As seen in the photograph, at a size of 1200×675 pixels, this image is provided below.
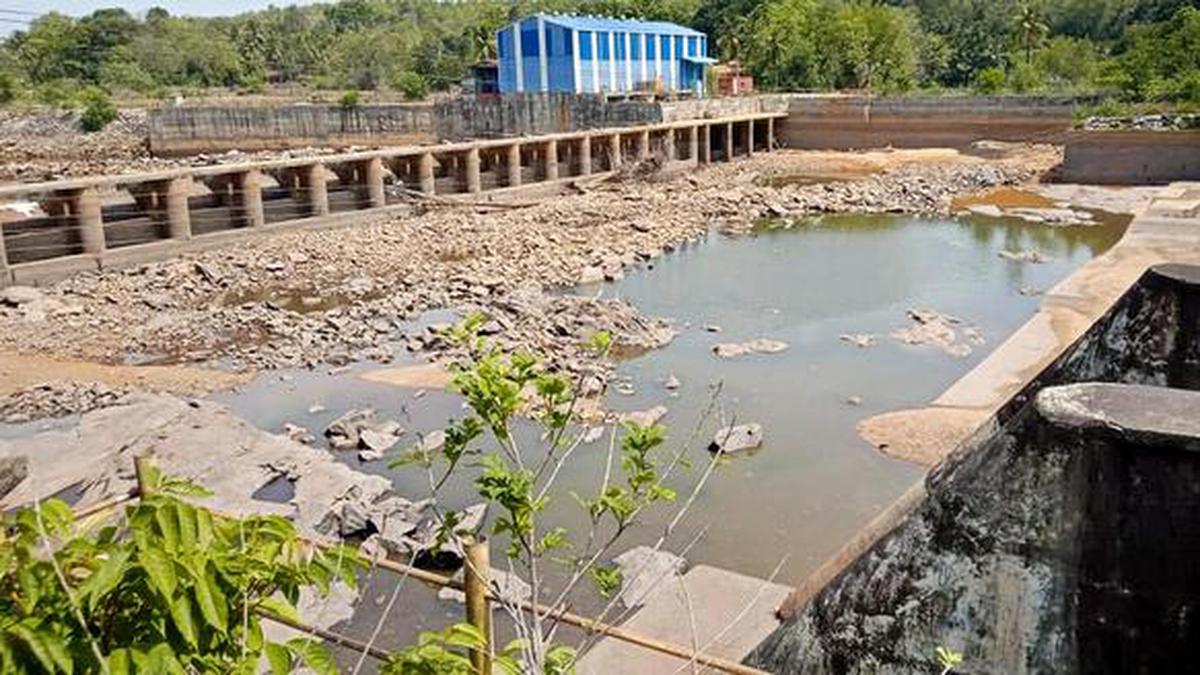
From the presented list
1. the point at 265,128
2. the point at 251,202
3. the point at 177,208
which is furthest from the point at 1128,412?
the point at 265,128

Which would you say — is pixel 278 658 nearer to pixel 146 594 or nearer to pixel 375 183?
pixel 146 594

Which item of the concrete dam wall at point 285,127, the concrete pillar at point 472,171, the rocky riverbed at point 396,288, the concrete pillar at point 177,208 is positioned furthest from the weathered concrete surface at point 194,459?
the concrete dam wall at point 285,127

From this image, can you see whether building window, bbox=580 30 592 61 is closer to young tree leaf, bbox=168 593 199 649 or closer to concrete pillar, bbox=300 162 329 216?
concrete pillar, bbox=300 162 329 216

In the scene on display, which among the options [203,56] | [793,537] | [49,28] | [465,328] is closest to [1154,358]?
[465,328]

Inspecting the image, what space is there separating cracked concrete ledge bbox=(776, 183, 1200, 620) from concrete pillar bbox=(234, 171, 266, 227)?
49.9ft

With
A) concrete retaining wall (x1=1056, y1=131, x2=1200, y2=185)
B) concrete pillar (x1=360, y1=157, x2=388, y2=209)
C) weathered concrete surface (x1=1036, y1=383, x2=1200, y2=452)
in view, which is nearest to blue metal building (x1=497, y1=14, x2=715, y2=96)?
concrete pillar (x1=360, y1=157, x2=388, y2=209)

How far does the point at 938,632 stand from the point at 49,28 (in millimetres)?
95509

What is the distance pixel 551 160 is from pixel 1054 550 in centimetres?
2655

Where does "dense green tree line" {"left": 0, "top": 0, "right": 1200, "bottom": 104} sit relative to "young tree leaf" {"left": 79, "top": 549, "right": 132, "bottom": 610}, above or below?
above

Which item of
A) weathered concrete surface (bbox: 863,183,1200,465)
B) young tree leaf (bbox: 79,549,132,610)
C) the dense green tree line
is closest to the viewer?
young tree leaf (bbox: 79,549,132,610)

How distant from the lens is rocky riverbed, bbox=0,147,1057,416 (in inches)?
566

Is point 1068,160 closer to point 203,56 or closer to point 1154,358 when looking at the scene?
point 1154,358

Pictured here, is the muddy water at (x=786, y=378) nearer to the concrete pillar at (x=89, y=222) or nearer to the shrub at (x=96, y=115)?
the concrete pillar at (x=89, y=222)

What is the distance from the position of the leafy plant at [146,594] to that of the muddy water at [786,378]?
426cm
